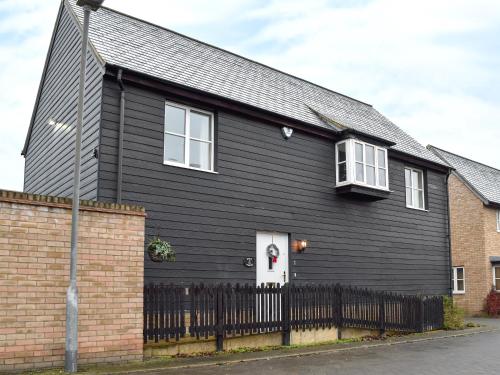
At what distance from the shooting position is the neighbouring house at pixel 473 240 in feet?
84.7

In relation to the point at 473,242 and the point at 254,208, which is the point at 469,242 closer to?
the point at 473,242

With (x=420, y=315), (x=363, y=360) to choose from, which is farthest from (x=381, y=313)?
(x=363, y=360)

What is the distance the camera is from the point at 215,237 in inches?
536

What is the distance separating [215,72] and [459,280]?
1748cm

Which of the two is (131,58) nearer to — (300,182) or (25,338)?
(300,182)

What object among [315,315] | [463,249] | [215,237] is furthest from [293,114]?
[463,249]

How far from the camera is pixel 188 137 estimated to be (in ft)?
44.6

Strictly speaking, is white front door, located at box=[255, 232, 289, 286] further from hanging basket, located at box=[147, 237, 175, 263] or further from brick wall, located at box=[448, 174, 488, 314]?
brick wall, located at box=[448, 174, 488, 314]

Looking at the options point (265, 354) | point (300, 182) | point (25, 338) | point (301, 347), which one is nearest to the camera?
point (25, 338)

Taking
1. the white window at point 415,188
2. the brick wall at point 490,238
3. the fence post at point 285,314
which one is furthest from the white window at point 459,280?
the fence post at point 285,314

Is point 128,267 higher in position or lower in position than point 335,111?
lower

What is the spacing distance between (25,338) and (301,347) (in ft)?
20.6

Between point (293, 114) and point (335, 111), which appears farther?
point (335, 111)

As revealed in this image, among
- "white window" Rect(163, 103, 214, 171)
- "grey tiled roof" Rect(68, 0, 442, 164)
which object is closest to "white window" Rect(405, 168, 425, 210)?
"grey tiled roof" Rect(68, 0, 442, 164)
